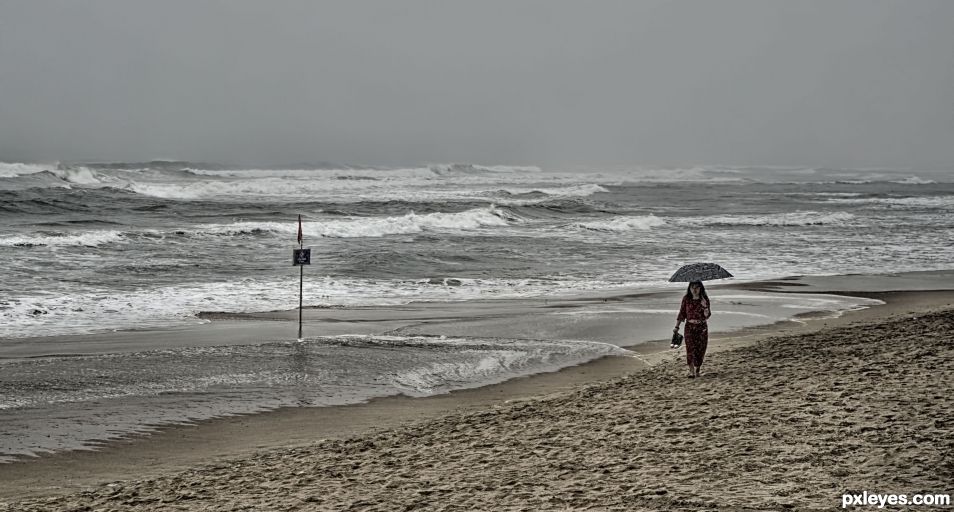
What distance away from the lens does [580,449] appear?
7.21 m

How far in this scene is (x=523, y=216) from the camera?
40969mm

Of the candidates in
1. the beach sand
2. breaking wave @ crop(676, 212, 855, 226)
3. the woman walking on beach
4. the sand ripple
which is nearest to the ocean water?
breaking wave @ crop(676, 212, 855, 226)

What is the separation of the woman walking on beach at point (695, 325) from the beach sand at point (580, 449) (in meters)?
0.30

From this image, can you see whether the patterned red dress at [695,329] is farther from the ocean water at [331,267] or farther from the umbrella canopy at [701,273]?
the ocean water at [331,267]

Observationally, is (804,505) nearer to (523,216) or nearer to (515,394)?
(515,394)

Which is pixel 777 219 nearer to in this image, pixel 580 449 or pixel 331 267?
pixel 331 267

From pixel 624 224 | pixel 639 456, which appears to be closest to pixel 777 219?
pixel 624 224

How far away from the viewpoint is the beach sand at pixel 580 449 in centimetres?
605

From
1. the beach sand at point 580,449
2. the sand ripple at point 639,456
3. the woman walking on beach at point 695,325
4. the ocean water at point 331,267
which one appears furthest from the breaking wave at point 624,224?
the sand ripple at point 639,456

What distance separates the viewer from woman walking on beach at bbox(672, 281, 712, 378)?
991 centimetres

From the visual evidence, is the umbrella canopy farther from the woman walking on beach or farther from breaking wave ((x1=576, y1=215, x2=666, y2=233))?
breaking wave ((x1=576, y1=215, x2=666, y2=233))

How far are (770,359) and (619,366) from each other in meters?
1.86

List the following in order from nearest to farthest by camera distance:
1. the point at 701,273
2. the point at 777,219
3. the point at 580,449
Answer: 1. the point at 580,449
2. the point at 701,273
3. the point at 777,219

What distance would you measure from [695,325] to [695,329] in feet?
0.17
